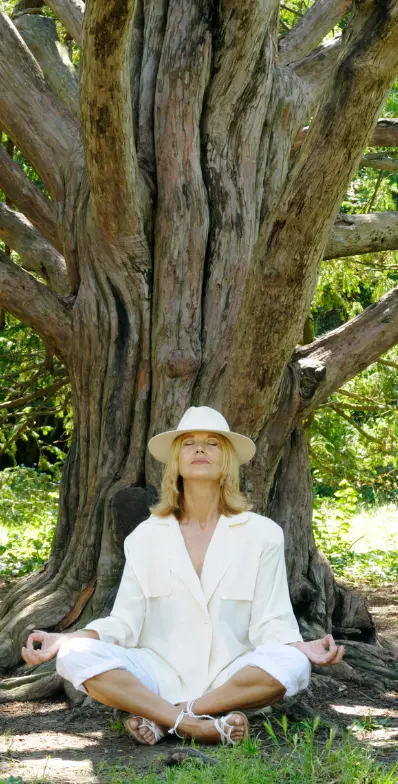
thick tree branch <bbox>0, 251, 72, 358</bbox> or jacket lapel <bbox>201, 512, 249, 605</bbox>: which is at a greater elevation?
thick tree branch <bbox>0, 251, 72, 358</bbox>

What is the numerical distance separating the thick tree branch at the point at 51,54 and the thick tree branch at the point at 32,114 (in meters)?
0.96

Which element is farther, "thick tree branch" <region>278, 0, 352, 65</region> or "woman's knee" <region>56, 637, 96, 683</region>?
"thick tree branch" <region>278, 0, 352, 65</region>

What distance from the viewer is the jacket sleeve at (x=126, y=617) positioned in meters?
4.12

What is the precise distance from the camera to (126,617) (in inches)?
166

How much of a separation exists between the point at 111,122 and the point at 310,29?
316 cm

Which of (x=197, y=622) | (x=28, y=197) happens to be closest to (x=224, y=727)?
(x=197, y=622)

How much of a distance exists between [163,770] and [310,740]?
544mm

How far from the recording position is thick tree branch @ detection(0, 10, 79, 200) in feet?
19.9

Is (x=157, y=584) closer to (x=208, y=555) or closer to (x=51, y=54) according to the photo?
(x=208, y=555)

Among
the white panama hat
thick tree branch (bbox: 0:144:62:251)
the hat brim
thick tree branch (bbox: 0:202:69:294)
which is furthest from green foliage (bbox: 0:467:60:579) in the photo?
the white panama hat

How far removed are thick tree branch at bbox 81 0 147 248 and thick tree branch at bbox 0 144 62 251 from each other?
1192 millimetres

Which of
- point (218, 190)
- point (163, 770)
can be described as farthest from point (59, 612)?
point (218, 190)

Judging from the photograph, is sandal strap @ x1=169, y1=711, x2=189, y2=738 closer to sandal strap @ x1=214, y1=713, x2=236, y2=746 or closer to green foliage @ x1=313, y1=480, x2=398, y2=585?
sandal strap @ x1=214, y1=713, x2=236, y2=746

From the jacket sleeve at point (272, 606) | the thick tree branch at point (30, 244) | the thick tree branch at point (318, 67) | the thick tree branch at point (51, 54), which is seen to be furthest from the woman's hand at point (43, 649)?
the thick tree branch at point (51, 54)
